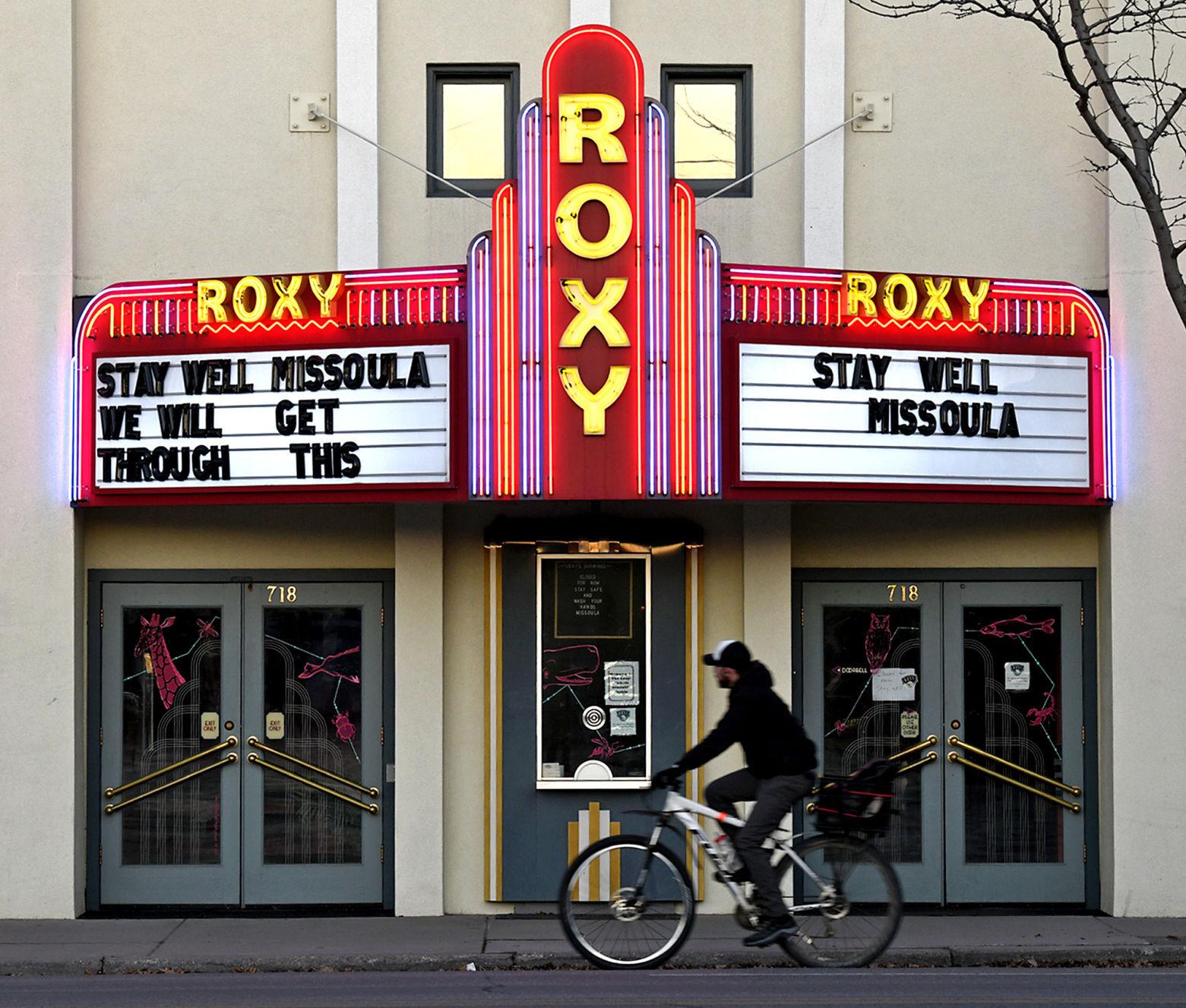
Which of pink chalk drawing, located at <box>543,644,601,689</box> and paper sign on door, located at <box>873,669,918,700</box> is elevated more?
pink chalk drawing, located at <box>543,644,601,689</box>

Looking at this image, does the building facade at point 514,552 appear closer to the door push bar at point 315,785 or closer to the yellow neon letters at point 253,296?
the door push bar at point 315,785

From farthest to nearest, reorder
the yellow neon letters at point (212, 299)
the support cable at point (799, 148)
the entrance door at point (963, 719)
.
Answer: the entrance door at point (963, 719) → the support cable at point (799, 148) → the yellow neon letters at point (212, 299)

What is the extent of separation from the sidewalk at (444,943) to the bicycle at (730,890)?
3.03ft

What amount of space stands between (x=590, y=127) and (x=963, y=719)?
5505 mm

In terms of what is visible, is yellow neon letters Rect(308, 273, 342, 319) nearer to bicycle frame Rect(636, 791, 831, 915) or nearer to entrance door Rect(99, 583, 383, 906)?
entrance door Rect(99, 583, 383, 906)

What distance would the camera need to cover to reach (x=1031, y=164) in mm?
12656

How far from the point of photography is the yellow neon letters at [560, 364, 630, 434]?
1079cm

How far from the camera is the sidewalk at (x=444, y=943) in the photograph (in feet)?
33.9

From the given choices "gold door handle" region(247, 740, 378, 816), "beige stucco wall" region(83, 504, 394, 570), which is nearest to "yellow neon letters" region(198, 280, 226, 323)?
"beige stucco wall" region(83, 504, 394, 570)

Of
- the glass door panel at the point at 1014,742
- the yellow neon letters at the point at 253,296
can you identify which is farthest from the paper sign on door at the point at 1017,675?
the yellow neon letters at the point at 253,296

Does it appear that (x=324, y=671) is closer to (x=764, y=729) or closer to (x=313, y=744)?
(x=313, y=744)

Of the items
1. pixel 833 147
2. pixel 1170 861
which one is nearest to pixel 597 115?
Answer: pixel 833 147

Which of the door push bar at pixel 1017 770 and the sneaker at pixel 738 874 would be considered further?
the door push bar at pixel 1017 770

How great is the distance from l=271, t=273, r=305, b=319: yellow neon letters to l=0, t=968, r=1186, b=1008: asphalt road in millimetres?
4595
